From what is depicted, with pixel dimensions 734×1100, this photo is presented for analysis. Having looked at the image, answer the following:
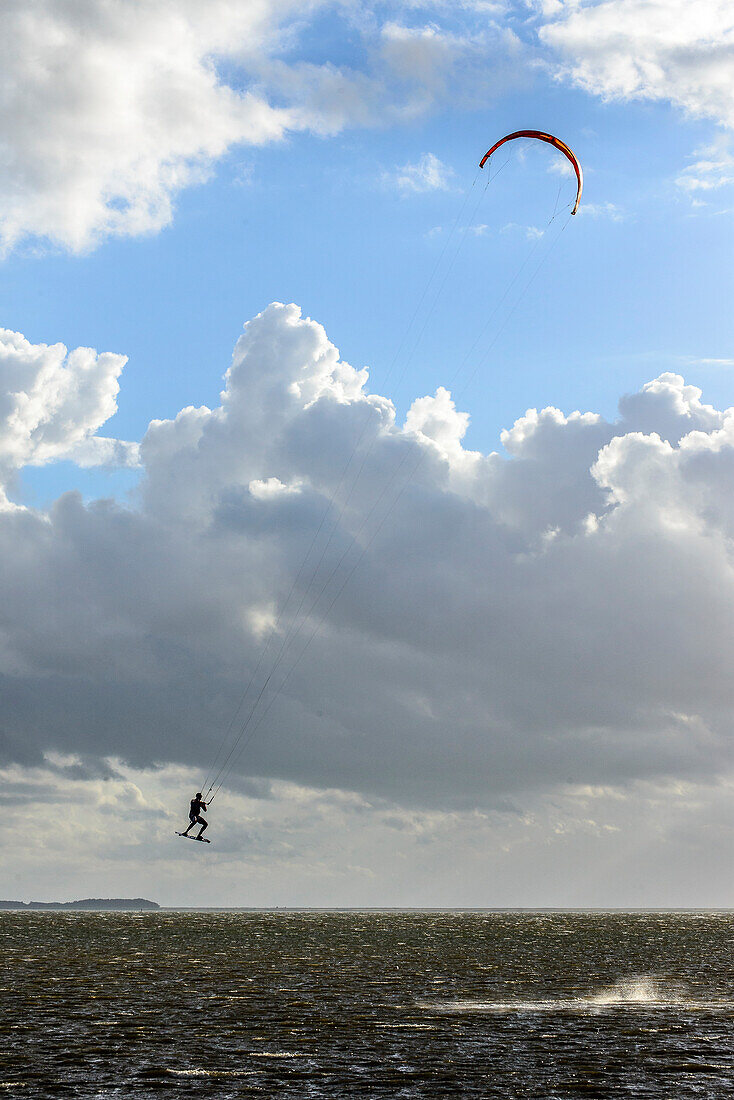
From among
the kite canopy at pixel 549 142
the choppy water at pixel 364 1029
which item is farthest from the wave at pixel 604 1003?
the kite canopy at pixel 549 142

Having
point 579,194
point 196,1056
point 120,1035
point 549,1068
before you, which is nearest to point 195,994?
point 120,1035

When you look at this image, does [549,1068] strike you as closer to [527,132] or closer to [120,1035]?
[120,1035]

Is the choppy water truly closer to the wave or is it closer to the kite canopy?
the wave

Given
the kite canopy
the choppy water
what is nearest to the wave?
the choppy water

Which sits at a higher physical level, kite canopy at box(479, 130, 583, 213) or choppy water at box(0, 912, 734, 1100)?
kite canopy at box(479, 130, 583, 213)

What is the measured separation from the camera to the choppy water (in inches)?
1223

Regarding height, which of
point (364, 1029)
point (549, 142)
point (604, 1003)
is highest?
point (549, 142)

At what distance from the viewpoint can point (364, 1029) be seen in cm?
4153

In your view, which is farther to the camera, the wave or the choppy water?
the wave

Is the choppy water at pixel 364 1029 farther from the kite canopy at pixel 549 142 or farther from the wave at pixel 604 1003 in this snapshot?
the kite canopy at pixel 549 142

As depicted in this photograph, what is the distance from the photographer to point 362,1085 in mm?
30766

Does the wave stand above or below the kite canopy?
below

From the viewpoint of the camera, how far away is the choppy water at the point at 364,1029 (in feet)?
102

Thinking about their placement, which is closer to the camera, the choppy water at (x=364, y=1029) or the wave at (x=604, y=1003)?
the choppy water at (x=364, y=1029)
